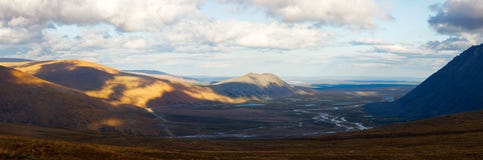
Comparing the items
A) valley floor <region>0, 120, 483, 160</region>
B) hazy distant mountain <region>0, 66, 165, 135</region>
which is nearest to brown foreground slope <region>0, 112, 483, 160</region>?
valley floor <region>0, 120, 483, 160</region>

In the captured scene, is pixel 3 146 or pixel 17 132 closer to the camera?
pixel 3 146

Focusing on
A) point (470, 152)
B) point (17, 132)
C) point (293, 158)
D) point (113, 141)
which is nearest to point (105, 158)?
point (293, 158)

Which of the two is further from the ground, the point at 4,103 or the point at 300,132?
the point at 4,103

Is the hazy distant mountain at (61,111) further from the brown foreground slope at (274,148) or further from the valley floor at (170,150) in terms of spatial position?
the valley floor at (170,150)

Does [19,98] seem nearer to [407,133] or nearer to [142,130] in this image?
[142,130]

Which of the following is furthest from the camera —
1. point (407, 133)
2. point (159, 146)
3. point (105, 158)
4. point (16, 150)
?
point (407, 133)

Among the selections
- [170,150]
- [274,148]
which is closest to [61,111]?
[274,148]
